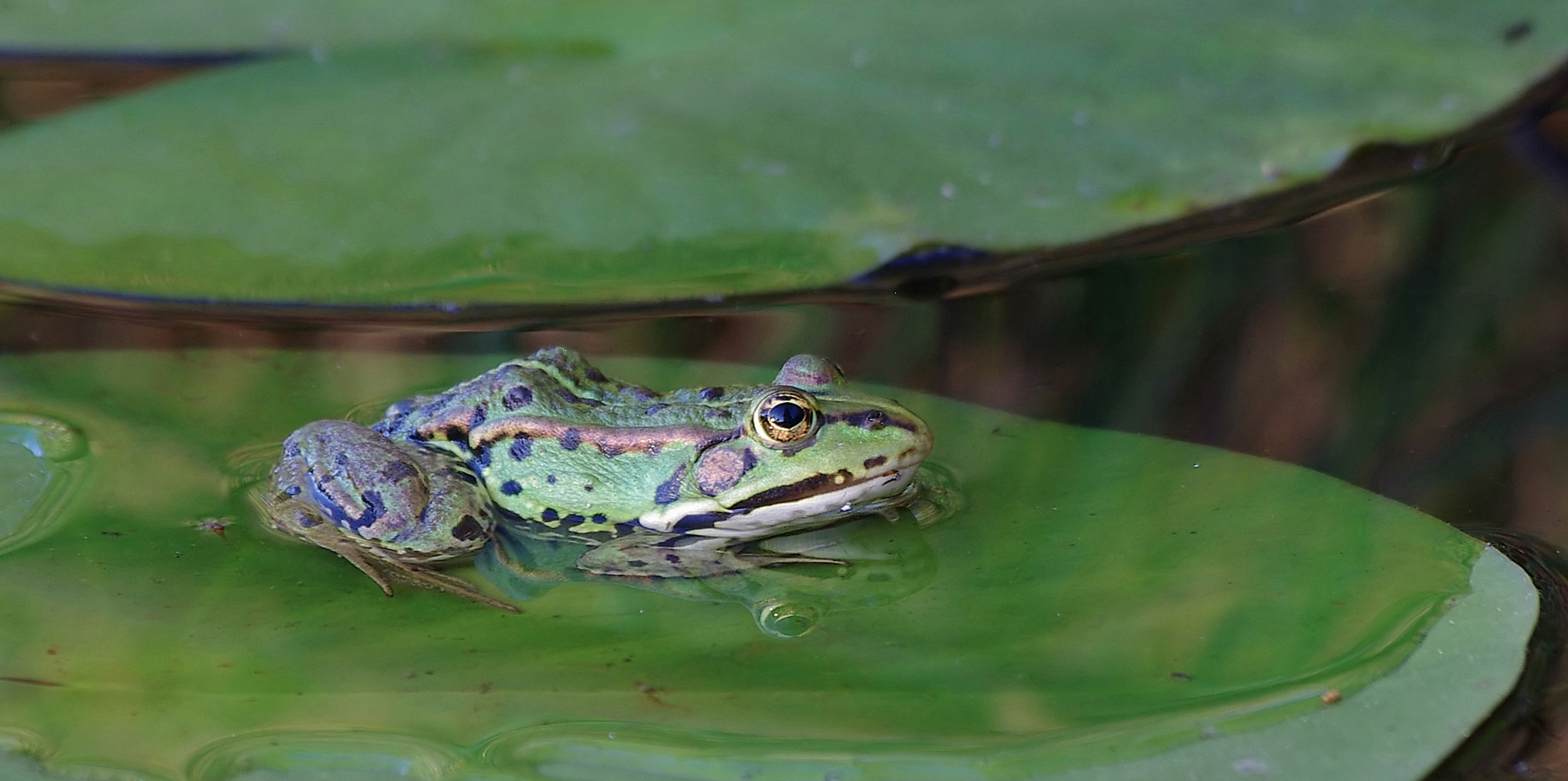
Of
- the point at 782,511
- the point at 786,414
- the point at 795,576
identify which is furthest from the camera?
the point at 782,511

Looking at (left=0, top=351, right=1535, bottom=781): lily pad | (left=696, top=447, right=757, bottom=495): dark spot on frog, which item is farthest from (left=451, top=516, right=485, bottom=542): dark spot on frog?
(left=696, top=447, right=757, bottom=495): dark spot on frog

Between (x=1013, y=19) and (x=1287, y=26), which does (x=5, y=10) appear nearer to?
(x=1013, y=19)

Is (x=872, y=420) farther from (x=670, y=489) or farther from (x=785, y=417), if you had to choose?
(x=670, y=489)

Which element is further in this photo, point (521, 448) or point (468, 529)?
point (521, 448)

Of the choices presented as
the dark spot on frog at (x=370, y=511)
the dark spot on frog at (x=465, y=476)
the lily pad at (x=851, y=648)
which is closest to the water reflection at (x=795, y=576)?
the lily pad at (x=851, y=648)

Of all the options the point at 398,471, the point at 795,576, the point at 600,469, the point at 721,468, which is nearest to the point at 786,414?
the point at 721,468

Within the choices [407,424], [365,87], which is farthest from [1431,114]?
[365,87]

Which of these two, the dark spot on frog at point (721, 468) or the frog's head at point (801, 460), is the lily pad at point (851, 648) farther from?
the dark spot on frog at point (721, 468)
